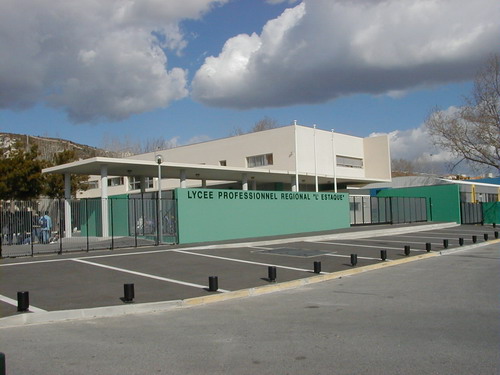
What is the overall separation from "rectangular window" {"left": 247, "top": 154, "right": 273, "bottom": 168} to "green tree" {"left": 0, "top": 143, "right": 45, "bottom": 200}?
15.9 metres

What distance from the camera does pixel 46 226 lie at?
20750 millimetres

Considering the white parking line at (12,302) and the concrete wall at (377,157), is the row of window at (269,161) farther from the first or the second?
the white parking line at (12,302)

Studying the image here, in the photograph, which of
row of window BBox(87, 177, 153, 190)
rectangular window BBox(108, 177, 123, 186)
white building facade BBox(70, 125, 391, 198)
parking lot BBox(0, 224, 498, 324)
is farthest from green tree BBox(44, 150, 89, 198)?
parking lot BBox(0, 224, 498, 324)

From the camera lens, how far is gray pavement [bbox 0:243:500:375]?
554 centimetres

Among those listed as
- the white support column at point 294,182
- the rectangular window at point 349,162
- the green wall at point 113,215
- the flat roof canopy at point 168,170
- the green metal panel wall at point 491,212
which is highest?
the rectangular window at point 349,162

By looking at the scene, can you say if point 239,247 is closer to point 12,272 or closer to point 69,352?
point 12,272

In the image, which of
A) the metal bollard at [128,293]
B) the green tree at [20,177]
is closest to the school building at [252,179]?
the green tree at [20,177]

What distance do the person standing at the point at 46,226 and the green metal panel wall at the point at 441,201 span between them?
29733 mm

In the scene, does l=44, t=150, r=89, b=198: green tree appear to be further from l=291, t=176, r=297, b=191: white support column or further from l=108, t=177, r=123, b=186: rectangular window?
l=291, t=176, r=297, b=191: white support column

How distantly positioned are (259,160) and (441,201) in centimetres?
1488

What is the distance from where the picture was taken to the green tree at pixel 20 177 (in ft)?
104

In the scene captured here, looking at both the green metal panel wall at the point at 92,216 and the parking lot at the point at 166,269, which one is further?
the green metal panel wall at the point at 92,216

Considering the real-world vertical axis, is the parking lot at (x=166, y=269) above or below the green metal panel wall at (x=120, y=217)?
below

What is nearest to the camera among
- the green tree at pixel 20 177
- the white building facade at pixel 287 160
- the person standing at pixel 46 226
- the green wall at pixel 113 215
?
the person standing at pixel 46 226
